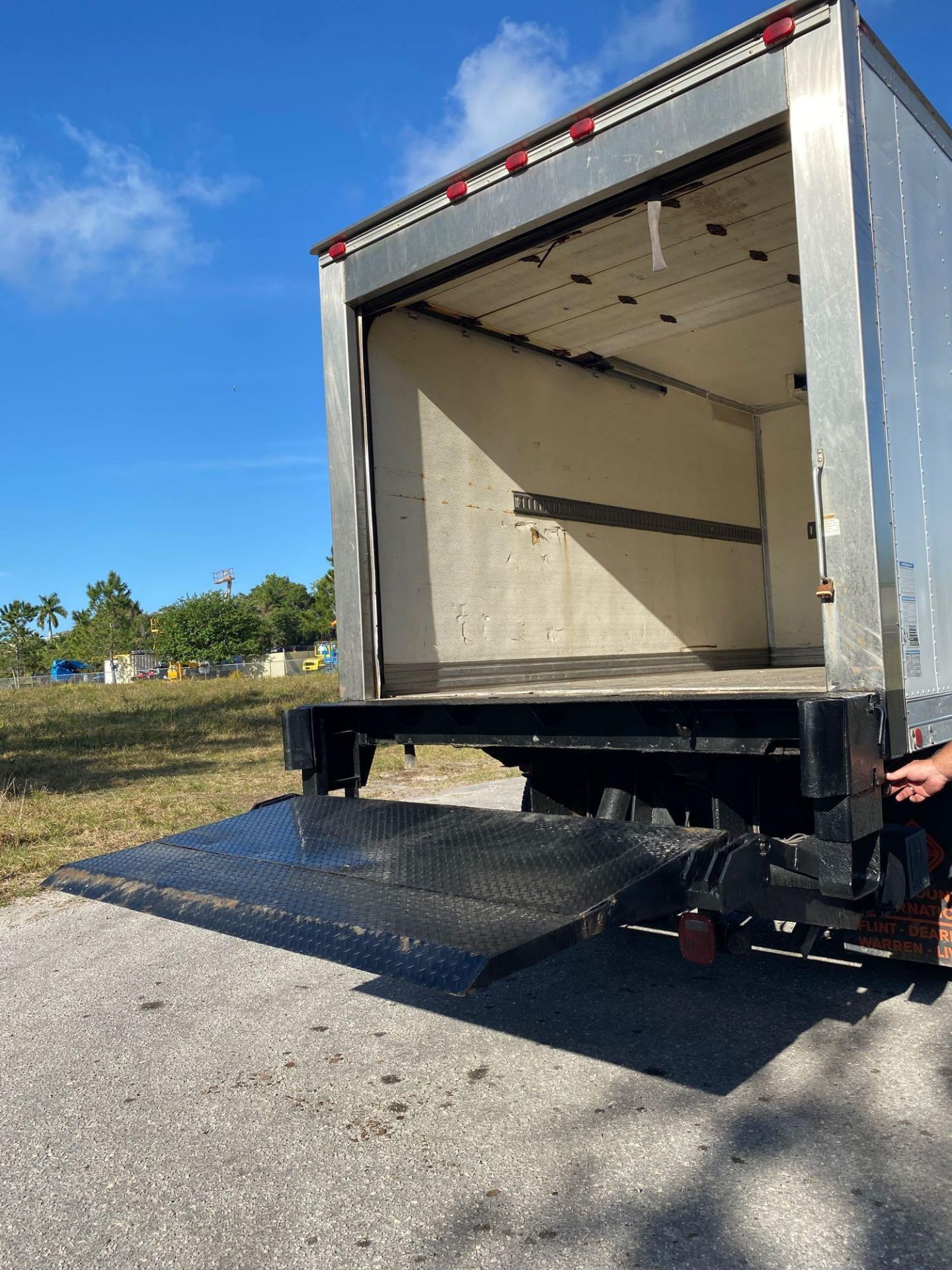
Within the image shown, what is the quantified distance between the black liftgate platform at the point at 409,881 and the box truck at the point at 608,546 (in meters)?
0.02

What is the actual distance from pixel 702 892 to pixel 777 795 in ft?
3.25

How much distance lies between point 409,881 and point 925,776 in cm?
177

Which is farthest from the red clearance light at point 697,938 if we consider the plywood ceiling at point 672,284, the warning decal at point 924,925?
the plywood ceiling at point 672,284

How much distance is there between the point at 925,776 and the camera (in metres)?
3.24

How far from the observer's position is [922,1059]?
3410 mm

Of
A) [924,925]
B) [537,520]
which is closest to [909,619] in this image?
[924,925]

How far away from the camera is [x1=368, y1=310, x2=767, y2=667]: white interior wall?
481 centimetres

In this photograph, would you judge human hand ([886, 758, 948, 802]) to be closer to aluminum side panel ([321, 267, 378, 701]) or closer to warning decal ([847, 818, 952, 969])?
warning decal ([847, 818, 952, 969])

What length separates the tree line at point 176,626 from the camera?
6369 cm

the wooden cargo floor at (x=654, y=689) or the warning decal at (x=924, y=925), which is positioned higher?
the wooden cargo floor at (x=654, y=689)

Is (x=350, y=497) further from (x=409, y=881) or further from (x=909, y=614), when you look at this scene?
(x=909, y=614)

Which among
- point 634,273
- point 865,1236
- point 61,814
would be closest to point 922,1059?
point 865,1236

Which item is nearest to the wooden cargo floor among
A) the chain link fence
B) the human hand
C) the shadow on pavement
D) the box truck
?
the box truck

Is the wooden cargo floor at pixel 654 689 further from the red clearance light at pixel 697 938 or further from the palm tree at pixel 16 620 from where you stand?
the palm tree at pixel 16 620
